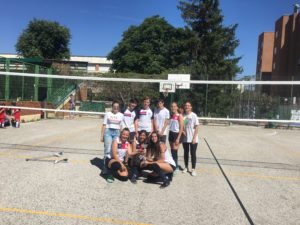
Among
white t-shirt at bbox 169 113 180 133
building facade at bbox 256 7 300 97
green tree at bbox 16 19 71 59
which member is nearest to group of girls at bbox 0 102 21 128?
white t-shirt at bbox 169 113 180 133

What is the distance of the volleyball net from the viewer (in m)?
20.0

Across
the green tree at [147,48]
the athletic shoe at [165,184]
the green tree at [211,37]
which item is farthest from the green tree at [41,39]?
the athletic shoe at [165,184]

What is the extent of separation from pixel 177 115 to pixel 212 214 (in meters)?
2.88

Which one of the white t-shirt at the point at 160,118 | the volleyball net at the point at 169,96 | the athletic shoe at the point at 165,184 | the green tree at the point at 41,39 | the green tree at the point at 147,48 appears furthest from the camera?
the green tree at the point at 41,39

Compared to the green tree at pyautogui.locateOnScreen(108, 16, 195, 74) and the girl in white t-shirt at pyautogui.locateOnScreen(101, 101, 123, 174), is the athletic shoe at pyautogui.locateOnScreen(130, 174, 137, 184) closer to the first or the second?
the girl in white t-shirt at pyautogui.locateOnScreen(101, 101, 123, 174)

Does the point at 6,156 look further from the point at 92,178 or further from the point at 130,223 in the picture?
the point at 130,223

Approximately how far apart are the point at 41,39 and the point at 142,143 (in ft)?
152

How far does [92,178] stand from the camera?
677 cm

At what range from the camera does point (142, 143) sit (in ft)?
23.7

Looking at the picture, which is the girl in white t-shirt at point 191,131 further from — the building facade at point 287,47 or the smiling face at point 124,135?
the building facade at point 287,47

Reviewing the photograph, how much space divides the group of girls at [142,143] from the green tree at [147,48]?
30.8 metres

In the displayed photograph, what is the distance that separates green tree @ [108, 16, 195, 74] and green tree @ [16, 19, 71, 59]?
31.5 ft

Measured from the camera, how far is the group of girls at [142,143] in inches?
261

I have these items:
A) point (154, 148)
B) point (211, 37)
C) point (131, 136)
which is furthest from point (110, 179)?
point (211, 37)
